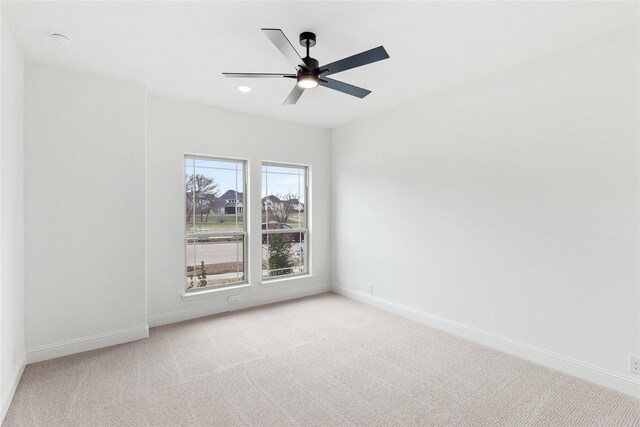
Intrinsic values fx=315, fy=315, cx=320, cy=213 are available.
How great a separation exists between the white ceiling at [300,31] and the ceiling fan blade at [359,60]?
297mm

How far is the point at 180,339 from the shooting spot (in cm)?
334

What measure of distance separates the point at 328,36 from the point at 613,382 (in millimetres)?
3479

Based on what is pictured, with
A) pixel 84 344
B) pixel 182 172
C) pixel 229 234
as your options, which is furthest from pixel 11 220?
pixel 229 234

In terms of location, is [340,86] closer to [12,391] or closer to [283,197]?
[283,197]

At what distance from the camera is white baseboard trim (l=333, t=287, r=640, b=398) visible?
2420 millimetres

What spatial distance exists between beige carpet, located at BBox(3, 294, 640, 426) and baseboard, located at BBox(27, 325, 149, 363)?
10 cm

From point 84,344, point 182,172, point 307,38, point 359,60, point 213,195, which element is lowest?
point 84,344

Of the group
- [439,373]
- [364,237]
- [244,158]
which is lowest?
[439,373]

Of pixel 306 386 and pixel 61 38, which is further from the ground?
pixel 61 38

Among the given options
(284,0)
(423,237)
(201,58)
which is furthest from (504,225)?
(201,58)

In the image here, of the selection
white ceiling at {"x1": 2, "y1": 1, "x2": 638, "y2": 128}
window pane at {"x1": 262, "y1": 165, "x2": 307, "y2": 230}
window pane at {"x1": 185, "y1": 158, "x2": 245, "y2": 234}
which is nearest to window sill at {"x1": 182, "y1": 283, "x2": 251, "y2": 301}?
window pane at {"x1": 185, "y1": 158, "x2": 245, "y2": 234}

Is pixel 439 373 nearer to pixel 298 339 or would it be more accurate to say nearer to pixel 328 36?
pixel 298 339

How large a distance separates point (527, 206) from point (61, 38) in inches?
164

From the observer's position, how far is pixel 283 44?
206cm
